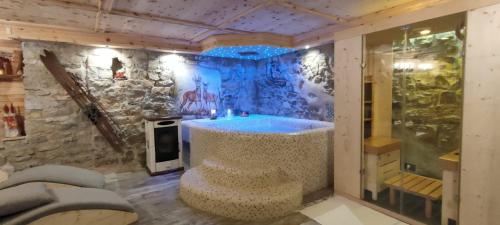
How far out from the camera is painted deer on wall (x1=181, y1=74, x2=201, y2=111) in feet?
16.1

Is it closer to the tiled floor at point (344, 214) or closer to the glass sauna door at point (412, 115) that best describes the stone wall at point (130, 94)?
the glass sauna door at point (412, 115)

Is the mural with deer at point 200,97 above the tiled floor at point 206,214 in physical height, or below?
above

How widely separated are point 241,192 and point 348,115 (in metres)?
1.59

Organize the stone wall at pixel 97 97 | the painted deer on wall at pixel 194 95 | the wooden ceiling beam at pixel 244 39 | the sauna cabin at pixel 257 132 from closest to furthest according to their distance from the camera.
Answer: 1. the sauna cabin at pixel 257 132
2. the stone wall at pixel 97 97
3. the wooden ceiling beam at pixel 244 39
4. the painted deer on wall at pixel 194 95

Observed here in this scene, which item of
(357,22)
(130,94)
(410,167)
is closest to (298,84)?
(357,22)

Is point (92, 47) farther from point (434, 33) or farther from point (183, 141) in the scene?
point (434, 33)

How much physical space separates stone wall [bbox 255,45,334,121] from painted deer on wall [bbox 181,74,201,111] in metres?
1.40

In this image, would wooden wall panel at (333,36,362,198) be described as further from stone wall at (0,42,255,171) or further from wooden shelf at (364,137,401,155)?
stone wall at (0,42,255,171)

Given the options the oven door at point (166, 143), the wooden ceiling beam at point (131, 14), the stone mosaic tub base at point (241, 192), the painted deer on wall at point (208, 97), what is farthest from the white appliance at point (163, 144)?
the wooden ceiling beam at point (131, 14)

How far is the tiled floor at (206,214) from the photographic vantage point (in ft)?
8.66

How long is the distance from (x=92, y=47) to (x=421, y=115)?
4.95m

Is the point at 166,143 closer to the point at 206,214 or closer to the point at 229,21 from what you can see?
the point at 206,214

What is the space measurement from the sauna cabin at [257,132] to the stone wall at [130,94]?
2 centimetres

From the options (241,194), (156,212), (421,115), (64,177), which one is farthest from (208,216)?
(421,115)
